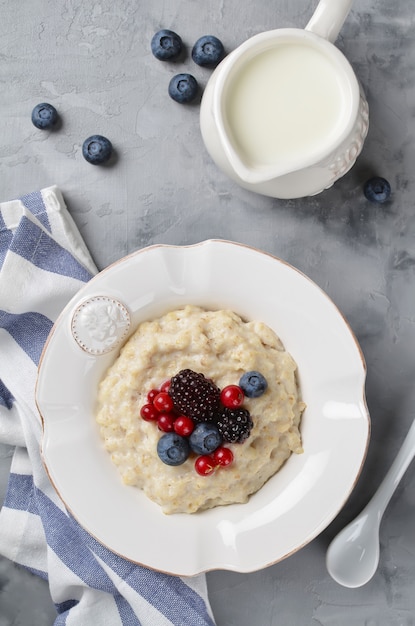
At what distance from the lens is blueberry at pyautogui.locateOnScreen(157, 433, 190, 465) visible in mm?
1828

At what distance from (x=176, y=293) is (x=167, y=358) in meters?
0.18

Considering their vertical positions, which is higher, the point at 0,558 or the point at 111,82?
the point at 111,82

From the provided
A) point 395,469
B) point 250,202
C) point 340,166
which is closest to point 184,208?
point 250,202

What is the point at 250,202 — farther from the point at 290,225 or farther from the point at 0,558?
the point at 0,558

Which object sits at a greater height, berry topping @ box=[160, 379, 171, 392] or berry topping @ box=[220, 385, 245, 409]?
berry topping @ box=[220, 385, 245, 409]

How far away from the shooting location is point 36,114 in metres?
2.20

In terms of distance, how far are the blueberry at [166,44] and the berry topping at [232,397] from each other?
1.05m

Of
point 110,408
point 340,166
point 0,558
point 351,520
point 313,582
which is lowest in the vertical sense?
point 0,558

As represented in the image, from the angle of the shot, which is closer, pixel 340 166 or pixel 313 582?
pixel 340 166

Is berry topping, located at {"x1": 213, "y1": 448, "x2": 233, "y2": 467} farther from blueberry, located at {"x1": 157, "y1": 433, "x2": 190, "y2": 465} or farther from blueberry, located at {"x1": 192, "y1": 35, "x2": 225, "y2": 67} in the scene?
blueberry, located at {"x1": 192, "y1": 35, "x2": 225, "y2": 67}

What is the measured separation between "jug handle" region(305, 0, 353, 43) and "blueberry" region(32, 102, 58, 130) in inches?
32.4

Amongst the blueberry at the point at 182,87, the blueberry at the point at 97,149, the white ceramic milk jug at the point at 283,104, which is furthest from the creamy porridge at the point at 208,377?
the blueberry at the point at 182,87

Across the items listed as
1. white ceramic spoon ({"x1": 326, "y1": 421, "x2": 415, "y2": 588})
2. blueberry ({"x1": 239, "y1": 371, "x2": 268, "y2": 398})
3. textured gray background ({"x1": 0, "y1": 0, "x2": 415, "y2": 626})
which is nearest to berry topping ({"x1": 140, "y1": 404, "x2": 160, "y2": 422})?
blueberry ({"x1": 239, "y1": 371, "x2": 268, "y2": 398})

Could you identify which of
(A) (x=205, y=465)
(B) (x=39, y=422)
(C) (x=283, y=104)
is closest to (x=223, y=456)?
(A) (x=205, y=465)
